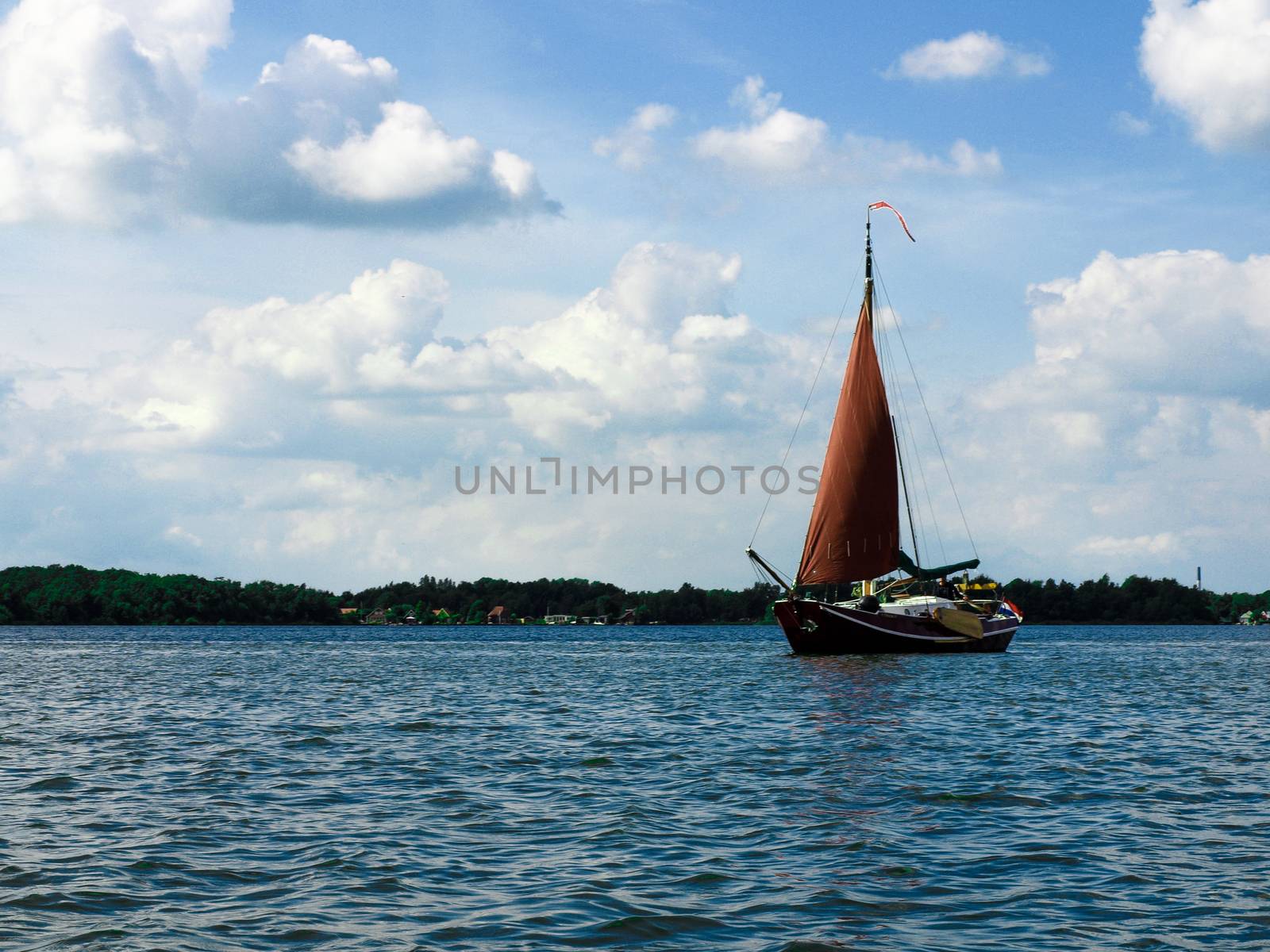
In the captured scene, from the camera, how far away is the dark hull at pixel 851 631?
62.2m

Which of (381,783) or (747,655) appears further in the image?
(747,655)

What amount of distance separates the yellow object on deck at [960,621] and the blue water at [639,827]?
96.5ft

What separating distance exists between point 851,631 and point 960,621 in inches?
402

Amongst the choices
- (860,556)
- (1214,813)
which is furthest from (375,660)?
(1214,813)

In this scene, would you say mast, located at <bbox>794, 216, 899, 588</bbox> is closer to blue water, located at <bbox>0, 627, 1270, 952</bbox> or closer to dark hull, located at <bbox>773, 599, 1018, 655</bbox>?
dark hull, located at <bbox>773, 599, 1018, 655</bbox>

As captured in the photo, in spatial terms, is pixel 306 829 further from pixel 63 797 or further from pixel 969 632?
pixel 969 632

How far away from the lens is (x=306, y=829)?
17109mm

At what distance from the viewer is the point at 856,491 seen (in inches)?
2569

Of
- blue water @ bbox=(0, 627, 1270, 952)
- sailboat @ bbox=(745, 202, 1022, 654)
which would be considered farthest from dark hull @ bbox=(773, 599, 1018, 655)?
blue water @ bbox=(0, 627, 1270, 952)

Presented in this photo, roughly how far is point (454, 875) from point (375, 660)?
73033 mm

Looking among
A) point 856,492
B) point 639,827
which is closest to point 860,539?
point 856,492

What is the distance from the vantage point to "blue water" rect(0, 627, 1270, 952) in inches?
483

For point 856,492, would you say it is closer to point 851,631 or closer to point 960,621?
point 851,631

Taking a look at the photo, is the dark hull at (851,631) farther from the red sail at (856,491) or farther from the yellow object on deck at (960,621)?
the red sail at (856,491)
